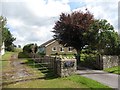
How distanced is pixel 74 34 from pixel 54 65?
12807 mm

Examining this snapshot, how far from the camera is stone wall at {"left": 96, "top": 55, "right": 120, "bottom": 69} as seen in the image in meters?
21.9

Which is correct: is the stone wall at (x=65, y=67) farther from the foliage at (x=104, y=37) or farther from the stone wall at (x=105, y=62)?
the foliage at (x=104, y=37)

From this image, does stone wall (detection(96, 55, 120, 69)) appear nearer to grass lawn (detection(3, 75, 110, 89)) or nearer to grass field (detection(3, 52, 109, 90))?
grass field (detection(3, 52, 109, 90))

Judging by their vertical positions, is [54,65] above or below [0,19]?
below

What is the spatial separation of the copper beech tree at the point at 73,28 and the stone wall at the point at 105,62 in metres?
7.05

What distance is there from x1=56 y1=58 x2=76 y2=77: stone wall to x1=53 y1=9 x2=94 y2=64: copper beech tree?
39.8 ft

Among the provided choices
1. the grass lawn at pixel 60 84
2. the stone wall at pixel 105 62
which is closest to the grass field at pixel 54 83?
the grass lawn at pixel 60 84

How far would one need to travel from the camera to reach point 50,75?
17.2 meters

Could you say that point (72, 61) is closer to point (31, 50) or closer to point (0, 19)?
point (0, 19)

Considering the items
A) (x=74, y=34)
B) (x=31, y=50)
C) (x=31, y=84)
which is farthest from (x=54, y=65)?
(x=31, y=50)

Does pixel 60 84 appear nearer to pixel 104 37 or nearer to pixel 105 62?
pixel 105 62

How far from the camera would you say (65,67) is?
17.1 metres

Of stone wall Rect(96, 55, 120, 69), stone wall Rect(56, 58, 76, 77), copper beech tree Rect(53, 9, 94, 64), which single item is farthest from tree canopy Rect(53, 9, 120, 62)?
stone wall Rect(56, 58, 76, 77)

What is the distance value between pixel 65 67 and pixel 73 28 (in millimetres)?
13999
